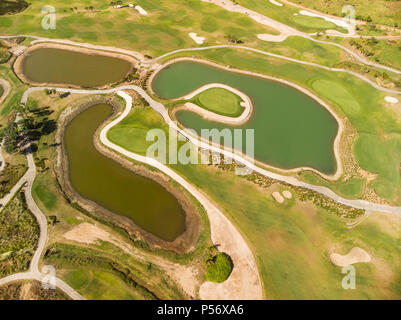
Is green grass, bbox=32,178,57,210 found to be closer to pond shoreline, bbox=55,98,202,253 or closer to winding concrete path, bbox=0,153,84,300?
winding concrete path, bbox=0,153,84,300

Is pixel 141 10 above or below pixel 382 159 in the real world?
above

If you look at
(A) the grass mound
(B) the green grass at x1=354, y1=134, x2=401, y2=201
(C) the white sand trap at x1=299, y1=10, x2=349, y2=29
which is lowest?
(B) the green grass at x1=354, y1=134, x2=401, y2=201

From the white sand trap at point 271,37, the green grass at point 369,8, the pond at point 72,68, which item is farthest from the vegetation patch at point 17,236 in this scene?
the green grass at point 369,8

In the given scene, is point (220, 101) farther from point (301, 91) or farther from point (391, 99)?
point (391, 99)

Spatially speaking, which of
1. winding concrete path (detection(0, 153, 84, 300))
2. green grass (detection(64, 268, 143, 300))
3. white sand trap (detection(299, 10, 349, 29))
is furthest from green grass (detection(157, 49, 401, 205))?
winding concrete path (detection(0, 153, 84, 300))

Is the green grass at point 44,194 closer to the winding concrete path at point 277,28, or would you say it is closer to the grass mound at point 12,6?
the winding concrete path at point 277,28

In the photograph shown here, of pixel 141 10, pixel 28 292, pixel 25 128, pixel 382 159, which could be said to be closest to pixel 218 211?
pixel 28 292

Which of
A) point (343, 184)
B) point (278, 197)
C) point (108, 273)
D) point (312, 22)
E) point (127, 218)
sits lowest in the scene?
point (108, 273)
